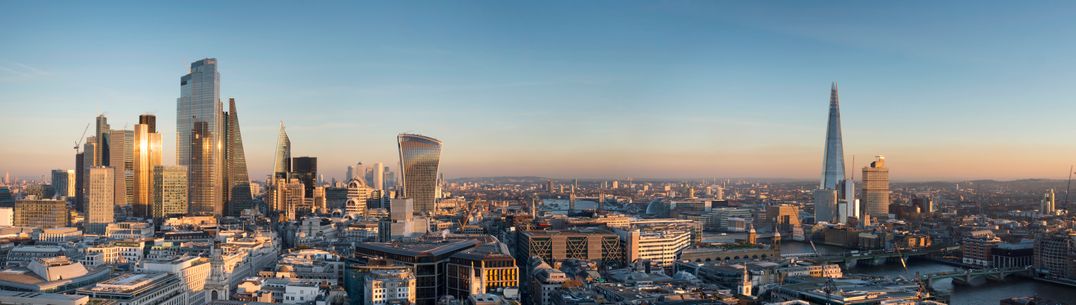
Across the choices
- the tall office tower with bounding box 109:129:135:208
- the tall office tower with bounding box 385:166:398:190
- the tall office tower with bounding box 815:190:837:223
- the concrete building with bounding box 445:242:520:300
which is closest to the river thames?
the concrete building with bounding box 445:242:520:300

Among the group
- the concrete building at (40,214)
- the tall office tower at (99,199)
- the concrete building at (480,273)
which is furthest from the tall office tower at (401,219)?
the concrete building at (40,214)

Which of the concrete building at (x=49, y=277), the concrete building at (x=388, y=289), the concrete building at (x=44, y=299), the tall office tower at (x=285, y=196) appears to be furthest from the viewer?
the tall office tower at (x=285, y=196)

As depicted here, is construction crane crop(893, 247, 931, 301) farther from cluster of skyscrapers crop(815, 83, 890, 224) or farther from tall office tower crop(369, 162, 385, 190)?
tall office tower crop(369, 162, 385, 190)

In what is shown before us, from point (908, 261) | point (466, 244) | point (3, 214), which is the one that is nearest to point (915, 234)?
point (908, 261)

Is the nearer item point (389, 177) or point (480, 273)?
point (480, 273)

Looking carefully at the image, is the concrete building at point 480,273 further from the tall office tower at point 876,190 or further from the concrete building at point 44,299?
the tall office tower at point 876,190

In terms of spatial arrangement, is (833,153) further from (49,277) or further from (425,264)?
(49,277)

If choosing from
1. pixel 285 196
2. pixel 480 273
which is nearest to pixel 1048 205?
pixel 480 273
